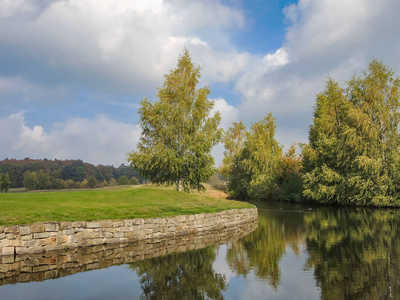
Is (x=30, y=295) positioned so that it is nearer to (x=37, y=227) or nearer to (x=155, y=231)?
(x=37, y=227)

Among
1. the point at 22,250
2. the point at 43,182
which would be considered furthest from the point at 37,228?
the point at 43,182

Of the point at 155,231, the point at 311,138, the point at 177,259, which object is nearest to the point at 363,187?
the point at 311,138

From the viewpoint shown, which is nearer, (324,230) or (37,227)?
(37,227)

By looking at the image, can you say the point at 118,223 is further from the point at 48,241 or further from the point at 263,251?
the point at 263,251

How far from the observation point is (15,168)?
103 meters

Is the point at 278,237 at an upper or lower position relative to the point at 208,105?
lower

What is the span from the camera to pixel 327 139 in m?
38.9

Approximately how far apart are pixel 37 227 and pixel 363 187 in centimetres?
3303

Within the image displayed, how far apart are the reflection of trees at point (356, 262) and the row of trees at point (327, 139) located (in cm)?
1553

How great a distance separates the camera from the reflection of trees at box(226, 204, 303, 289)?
10.5 meters

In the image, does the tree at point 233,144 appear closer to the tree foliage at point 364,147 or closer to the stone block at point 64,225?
the tree foliage at point 364,147

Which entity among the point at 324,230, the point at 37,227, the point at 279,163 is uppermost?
the point at 279,163

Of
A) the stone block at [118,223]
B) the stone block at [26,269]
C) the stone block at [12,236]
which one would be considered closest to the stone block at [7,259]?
the stone block at [12,236]

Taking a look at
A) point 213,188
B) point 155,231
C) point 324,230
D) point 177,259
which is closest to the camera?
point 177,259
